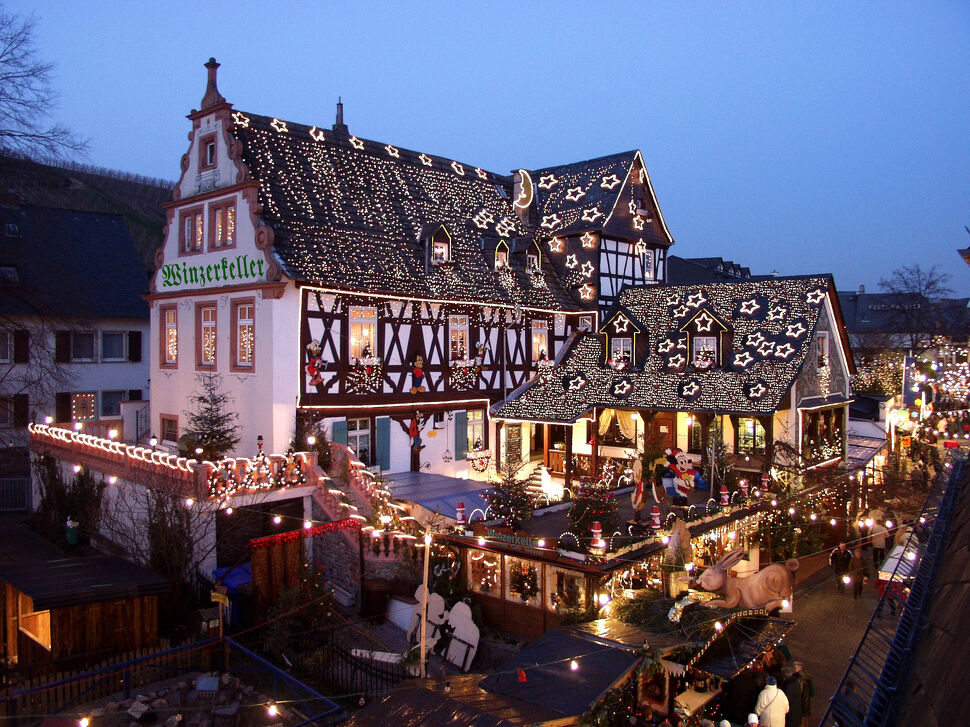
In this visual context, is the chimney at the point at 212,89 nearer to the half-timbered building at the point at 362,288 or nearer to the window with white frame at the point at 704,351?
the half-timbered building at the point at 362,288

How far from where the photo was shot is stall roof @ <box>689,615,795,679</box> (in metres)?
11.2

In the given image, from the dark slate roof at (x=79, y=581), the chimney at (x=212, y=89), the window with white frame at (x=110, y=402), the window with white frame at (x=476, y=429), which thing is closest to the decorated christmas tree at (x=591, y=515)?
the dark slate roof at (x=79, y=581)

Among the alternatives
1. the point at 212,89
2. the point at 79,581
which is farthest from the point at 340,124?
the point at 79,581

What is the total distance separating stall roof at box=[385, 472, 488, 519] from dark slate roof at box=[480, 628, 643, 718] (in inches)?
359

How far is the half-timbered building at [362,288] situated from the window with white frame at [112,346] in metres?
11.4

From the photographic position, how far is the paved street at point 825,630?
14047 mm

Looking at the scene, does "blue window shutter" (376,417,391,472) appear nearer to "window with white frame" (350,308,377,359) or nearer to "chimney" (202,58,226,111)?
"window with white frame" (350,308,377,359)

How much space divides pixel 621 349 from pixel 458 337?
20.2ft

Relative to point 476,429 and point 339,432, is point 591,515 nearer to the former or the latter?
point 339,432

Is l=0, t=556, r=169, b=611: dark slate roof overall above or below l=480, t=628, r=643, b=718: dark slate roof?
below

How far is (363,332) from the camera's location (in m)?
22.4

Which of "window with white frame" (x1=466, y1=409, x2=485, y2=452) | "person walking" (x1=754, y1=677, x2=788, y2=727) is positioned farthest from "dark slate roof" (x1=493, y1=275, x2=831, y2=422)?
"person walking" (x1=754, y1=677, x2=788, y2=727)

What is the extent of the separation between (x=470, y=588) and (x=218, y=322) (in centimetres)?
1207

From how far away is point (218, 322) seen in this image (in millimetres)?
22797
